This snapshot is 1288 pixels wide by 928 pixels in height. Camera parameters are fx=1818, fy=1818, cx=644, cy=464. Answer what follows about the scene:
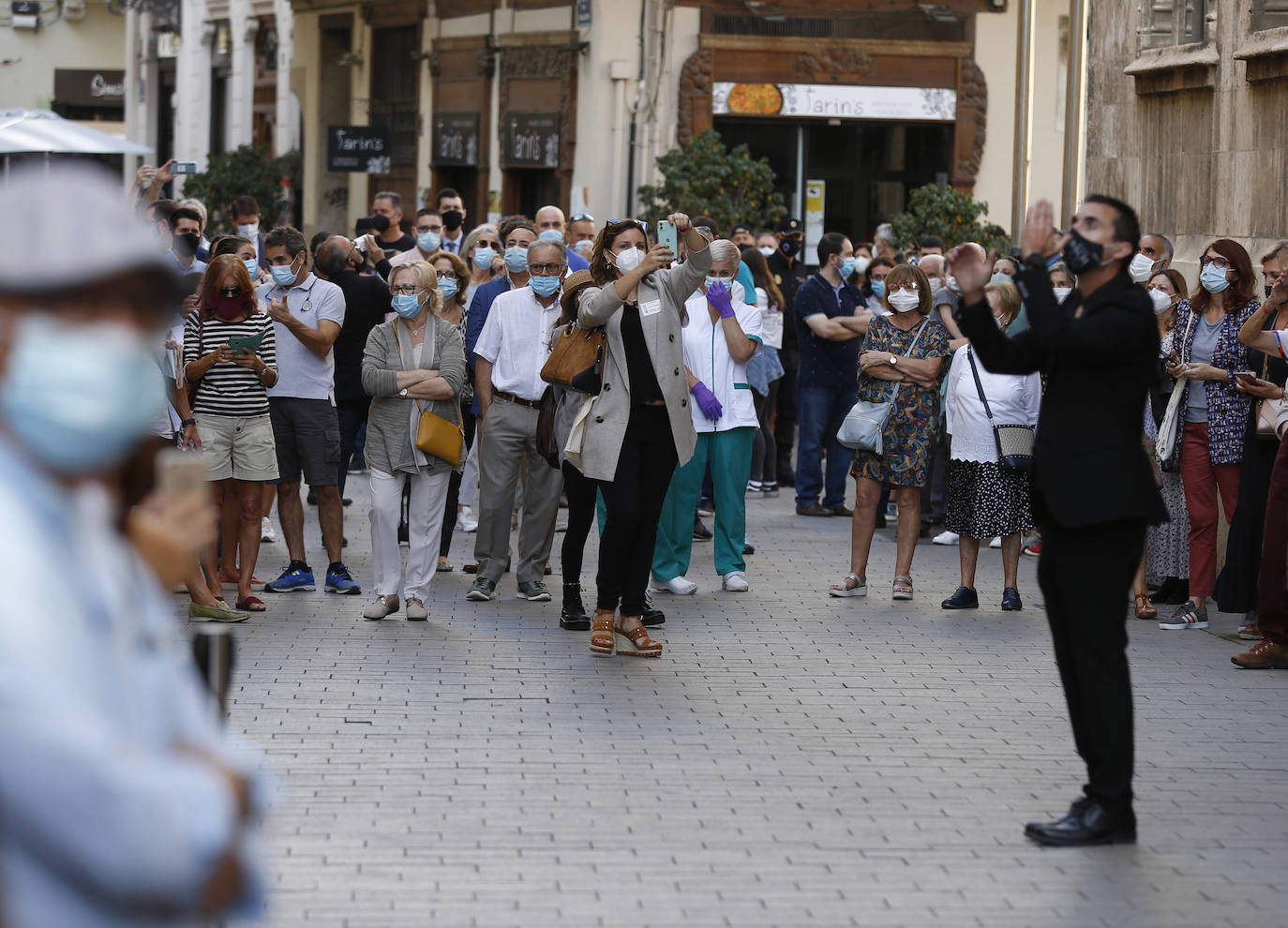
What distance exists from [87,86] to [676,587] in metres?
44.5

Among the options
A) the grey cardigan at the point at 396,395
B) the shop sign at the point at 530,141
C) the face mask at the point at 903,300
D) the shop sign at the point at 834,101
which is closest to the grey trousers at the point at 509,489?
the grey cardigan at the point at 396,395

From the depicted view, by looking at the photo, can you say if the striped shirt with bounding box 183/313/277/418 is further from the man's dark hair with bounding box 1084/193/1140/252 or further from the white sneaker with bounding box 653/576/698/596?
the man's dark hair with bounding box 1084/193/1140/252

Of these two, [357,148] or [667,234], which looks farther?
[357,148]

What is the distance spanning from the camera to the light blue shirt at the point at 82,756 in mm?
2076

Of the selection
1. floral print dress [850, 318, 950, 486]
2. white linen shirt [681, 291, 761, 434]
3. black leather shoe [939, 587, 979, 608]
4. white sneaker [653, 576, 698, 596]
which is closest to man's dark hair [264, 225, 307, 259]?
white linen shirt [681, 291, 761, 434]

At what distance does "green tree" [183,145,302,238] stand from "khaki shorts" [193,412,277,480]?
23149 mm

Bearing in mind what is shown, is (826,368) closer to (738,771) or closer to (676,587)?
(676,587)

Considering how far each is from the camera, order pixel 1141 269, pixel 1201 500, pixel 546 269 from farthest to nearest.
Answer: pixel 1141 269 → pixel 546 269 → pixel 1201 500

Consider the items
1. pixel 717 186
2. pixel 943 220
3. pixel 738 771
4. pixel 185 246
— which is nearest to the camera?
pixel 738 771

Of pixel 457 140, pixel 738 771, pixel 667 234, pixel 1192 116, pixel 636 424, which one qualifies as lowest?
pixel 738 771

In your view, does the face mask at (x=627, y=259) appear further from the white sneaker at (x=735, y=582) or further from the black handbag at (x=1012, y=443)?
the white sneaker at (x=735, y=582)

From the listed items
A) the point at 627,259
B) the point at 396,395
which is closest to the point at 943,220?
the point at 396,395

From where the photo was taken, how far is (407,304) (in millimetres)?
9844

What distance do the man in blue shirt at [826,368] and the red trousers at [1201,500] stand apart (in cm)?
462
